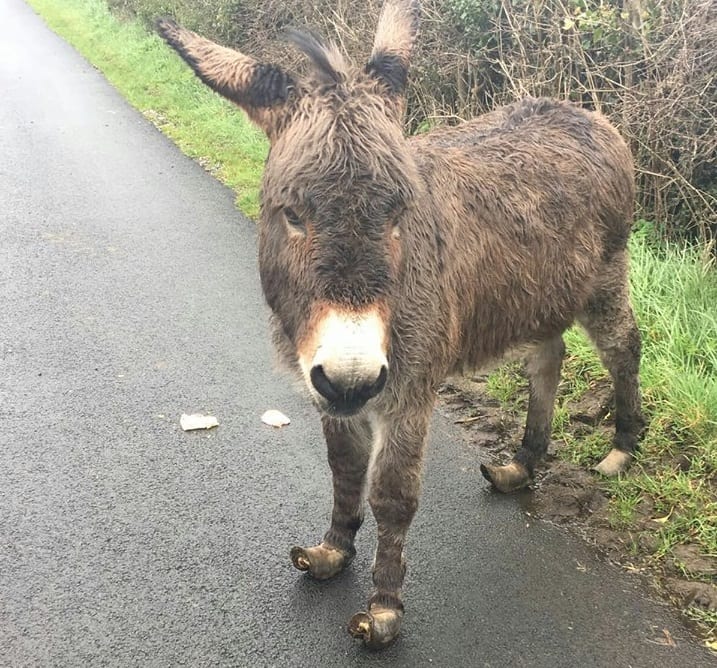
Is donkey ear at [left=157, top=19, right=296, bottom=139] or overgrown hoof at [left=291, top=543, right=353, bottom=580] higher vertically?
donkey ear at [left=157, top=19, right=296, bottom=139]

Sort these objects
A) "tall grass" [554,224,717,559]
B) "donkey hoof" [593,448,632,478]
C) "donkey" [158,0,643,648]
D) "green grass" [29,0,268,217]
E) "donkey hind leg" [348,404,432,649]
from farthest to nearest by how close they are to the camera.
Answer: "green grass" [29,0,268,217] → "donkey hoof" [593,448,632,478] → "tall grass" [554,224,717,559] → "donkey hind leg" [348,404,432,649] → "donkey" [158,0,643,648]

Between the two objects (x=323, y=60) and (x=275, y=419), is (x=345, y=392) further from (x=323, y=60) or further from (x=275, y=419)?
(x=275, y=419)

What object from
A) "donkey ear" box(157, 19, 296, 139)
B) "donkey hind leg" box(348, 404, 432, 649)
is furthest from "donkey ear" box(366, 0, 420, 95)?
"donkey hind leg" box(348, 404, 432, 649)

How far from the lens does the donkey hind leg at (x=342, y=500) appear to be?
120 inches

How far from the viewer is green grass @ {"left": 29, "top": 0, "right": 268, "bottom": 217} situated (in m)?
8.56

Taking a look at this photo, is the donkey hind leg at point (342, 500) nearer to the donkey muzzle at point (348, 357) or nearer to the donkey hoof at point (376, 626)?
the donkey hoof at point (376, 626)

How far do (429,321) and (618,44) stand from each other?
3855 millimetres

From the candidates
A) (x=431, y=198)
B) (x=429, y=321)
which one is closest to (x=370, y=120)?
(x=431, y=198)

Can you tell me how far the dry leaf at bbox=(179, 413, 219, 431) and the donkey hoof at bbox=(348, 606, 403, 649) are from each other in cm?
168

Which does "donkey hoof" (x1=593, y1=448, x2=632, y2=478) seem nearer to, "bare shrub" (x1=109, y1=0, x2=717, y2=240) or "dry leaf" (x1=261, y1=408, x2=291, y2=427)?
"dry leaf" (x1=261, y1=408, x2=291, y2=427)

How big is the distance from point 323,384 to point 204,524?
155cm

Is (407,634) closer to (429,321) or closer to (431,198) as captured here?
(429,321)

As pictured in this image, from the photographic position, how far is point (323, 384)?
2.15m

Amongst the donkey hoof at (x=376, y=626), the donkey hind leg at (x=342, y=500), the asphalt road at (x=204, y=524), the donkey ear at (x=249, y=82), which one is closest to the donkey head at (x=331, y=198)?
the donkey ear at (x=249, y=82)
